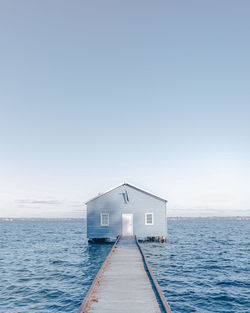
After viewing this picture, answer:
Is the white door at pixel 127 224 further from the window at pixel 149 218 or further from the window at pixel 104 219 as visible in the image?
the window at pixel 104 219

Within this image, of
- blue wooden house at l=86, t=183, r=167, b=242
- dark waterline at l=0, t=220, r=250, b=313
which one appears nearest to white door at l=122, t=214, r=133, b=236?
blue wooden house at l=86, t=183, r=167, b=242

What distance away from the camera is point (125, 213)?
34.2 metres

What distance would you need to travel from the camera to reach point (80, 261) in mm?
26359

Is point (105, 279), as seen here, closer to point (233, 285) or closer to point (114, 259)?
point (114, 259)

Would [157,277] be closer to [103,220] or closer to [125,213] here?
[125,213]

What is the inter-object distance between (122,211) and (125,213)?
0.43 metres

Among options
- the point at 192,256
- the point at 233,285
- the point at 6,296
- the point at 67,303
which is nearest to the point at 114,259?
the point at 67,303

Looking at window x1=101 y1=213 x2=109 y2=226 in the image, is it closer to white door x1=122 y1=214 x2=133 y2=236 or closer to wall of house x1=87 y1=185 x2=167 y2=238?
wall of house x1=87 y1=185 x2=167 y2=238

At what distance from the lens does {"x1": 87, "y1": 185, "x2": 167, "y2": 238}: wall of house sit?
34.2 meters

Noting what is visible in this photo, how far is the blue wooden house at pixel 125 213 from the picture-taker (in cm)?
3422

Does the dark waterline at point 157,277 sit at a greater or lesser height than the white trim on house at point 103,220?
lesser

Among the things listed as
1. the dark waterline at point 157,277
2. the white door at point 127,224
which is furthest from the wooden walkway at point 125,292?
the white door at point 127,224

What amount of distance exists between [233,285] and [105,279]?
9.59 m

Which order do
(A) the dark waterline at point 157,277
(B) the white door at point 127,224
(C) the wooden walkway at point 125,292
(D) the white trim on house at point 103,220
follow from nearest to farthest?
(C) the wooden walkway at point 125,292, (A) the dark waterline at point 157,277, (B) the white door at point 127,224, (D) the white trim on house at point 103,220
